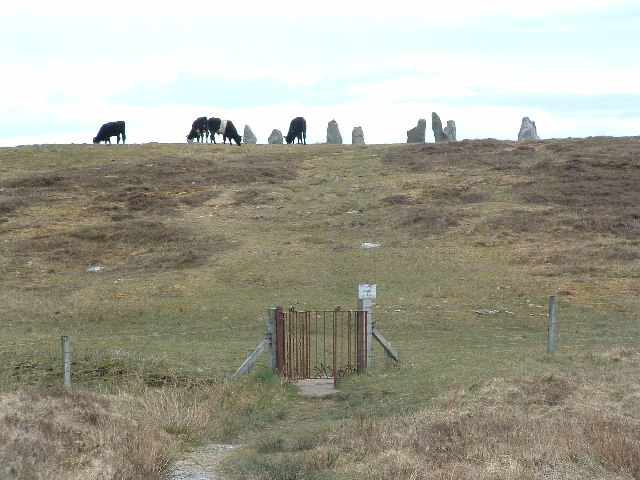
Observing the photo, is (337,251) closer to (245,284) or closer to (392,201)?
(245,284)

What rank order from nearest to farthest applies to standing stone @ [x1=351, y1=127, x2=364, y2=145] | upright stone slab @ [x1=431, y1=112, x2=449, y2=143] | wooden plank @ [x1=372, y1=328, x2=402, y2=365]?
wooden plank @ [x1=372, y1=328, x2=402, y2=365] < upright stone slab @ [x1=431, y1=112, x2=449, y2=143] < standing stone @ [x1=351, y1=127, x2=364, y2=145]

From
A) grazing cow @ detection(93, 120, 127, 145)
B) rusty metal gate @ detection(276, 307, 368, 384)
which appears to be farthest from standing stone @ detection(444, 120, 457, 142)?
rusty metal gate @ detection(276, 307, 368, 384)

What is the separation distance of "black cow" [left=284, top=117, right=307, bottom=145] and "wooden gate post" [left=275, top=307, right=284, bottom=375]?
57.5 meters

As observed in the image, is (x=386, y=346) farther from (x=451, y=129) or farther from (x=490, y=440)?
(x=451, y=129)

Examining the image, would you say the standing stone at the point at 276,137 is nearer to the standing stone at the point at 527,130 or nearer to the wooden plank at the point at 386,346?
the standing stone at the point at 527,130

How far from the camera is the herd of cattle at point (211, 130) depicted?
66688mm

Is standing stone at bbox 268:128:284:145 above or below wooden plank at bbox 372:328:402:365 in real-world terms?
above

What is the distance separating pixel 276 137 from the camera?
249 feet

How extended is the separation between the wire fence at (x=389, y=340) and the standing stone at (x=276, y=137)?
2057 inches

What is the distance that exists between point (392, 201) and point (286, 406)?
90.4 feet

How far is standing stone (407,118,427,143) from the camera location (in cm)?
6812

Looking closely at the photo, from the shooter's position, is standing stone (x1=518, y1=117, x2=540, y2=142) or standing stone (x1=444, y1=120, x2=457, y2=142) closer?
standing stone (x1=518, y1=117, x2=540, y2=142)

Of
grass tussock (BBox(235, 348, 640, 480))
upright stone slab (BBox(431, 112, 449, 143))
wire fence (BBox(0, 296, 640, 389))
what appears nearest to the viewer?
grass tussock (BBox(235, 348, 640, 480))

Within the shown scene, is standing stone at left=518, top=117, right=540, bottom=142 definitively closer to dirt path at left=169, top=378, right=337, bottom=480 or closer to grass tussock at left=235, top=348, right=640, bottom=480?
grass tussock at left=235, top=348, right=640, bottom=480
